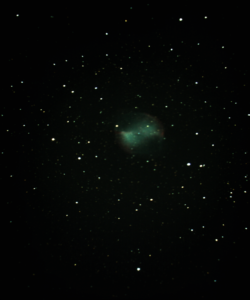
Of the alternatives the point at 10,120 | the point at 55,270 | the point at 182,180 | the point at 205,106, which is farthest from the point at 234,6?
the point at 55,270

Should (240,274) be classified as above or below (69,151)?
below

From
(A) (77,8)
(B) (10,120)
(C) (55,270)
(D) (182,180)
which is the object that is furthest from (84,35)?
(C) (55,270)

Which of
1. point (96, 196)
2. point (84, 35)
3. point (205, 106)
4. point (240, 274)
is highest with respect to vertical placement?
point (84, 35)

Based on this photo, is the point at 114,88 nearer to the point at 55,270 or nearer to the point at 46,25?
the point at 46,25

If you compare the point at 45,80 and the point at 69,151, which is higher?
the point at 45,80

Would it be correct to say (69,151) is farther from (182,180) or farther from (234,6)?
(234,6)
